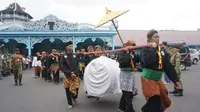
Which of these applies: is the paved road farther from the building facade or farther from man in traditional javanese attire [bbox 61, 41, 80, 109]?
the building facade

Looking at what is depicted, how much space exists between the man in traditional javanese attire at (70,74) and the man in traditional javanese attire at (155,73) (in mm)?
2775

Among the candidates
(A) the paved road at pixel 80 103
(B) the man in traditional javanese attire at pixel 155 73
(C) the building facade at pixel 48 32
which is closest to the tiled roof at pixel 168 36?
(C) the building facade at pixel 48 32

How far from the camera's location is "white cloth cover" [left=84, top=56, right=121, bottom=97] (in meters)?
5.96

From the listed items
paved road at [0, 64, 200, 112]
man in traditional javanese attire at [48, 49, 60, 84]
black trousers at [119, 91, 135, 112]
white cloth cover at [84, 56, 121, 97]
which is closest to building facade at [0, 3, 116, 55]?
man in traditional javanese attire at [48, 49, 60, 84]

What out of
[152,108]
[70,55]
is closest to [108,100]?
[70,55]

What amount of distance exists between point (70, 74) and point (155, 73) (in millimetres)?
2964

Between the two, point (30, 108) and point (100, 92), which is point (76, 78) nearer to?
point (100, 92)

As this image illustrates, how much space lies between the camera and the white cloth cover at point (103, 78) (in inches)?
235

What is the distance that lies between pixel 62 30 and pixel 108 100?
1639 cm

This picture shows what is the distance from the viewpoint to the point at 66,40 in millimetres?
23109

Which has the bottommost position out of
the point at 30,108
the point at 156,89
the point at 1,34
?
the point at 30,108

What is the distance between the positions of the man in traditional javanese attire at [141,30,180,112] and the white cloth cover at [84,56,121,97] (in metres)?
1.95

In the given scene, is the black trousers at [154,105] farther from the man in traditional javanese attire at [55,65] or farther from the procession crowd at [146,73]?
the man in traditional javanese attire at [55,65]

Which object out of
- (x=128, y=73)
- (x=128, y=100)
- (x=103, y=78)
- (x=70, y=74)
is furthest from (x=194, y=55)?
(x=128, y=100)
